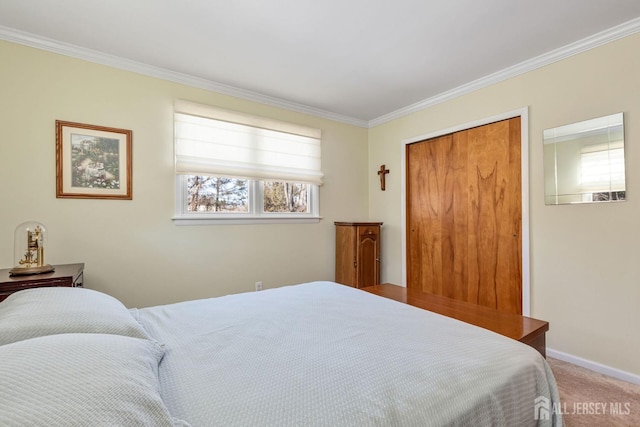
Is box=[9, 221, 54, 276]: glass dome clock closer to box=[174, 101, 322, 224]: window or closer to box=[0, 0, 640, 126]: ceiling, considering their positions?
box=[174, 101, 322, 224]: window

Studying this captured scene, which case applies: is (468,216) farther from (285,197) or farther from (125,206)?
(125,206)

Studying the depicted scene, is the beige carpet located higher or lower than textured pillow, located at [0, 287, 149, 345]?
lower

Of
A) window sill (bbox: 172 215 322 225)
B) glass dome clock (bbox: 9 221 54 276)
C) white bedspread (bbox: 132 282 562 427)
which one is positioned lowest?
white bedspread (bbox: 132 282 562 427)

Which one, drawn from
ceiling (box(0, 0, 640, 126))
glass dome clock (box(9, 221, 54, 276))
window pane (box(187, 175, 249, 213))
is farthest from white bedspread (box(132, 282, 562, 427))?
ceiling (box(0, 0, 640, 126))

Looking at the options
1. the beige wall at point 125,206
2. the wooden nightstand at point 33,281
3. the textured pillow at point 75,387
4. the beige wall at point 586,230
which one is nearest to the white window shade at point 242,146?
the beige wall at point 125,206

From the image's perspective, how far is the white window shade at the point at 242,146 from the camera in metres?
2.78

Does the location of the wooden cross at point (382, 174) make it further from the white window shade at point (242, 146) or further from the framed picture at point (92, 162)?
the framed picture at point (92, 162)

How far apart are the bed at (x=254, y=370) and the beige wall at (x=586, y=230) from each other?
5.20 ft

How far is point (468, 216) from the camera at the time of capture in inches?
118

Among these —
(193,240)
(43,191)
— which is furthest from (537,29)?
(43,191)

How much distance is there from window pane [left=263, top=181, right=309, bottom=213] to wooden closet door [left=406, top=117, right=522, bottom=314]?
1284 millimetres

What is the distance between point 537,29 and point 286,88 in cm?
210

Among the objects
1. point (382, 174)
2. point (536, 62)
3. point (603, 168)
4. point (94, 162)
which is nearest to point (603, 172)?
point (603, 168)

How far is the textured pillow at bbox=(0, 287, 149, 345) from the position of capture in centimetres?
91
